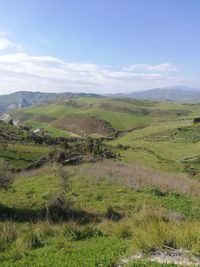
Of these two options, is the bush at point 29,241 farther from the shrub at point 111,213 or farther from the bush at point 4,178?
the bush at point 4,178

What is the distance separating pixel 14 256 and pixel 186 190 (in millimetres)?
19311

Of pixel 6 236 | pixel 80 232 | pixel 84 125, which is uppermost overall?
pixel 6 236

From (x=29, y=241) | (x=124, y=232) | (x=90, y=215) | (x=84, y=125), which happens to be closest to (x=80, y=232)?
(x=124, y=232)

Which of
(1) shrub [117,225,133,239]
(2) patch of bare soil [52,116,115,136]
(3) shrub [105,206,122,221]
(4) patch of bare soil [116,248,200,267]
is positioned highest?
(4) patch of bare soil [116,248,200,267]

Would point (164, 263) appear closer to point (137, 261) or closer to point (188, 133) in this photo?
point (137, 261)

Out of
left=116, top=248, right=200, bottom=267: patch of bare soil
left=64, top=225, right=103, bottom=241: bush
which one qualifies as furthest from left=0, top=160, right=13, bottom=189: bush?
left=116, top=248, right=200, bottom=267: patch of bare soil

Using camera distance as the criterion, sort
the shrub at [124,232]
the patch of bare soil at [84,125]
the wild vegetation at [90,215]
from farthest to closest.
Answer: the patch of bare soil at [84,125], the shrub at [124,232], the wild vegetation at [90,215]

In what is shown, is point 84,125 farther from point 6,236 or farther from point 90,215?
point 6,236

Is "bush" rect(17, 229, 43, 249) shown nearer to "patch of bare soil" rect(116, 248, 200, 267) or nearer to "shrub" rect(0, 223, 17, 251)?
"shrub" rect(0, 223, 17, 251)

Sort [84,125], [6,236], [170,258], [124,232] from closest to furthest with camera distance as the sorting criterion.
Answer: [170,258], [6,236], [124,232], [84,125]

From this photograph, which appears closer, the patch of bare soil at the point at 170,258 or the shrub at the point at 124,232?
the patch of bare soil at the point at 170,258

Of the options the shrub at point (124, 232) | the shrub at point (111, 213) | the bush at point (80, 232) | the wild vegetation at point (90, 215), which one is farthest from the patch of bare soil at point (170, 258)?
the shrub at point (111, 213)

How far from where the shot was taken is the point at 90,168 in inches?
1324

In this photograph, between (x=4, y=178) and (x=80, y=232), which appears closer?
(x=80, y=232)
